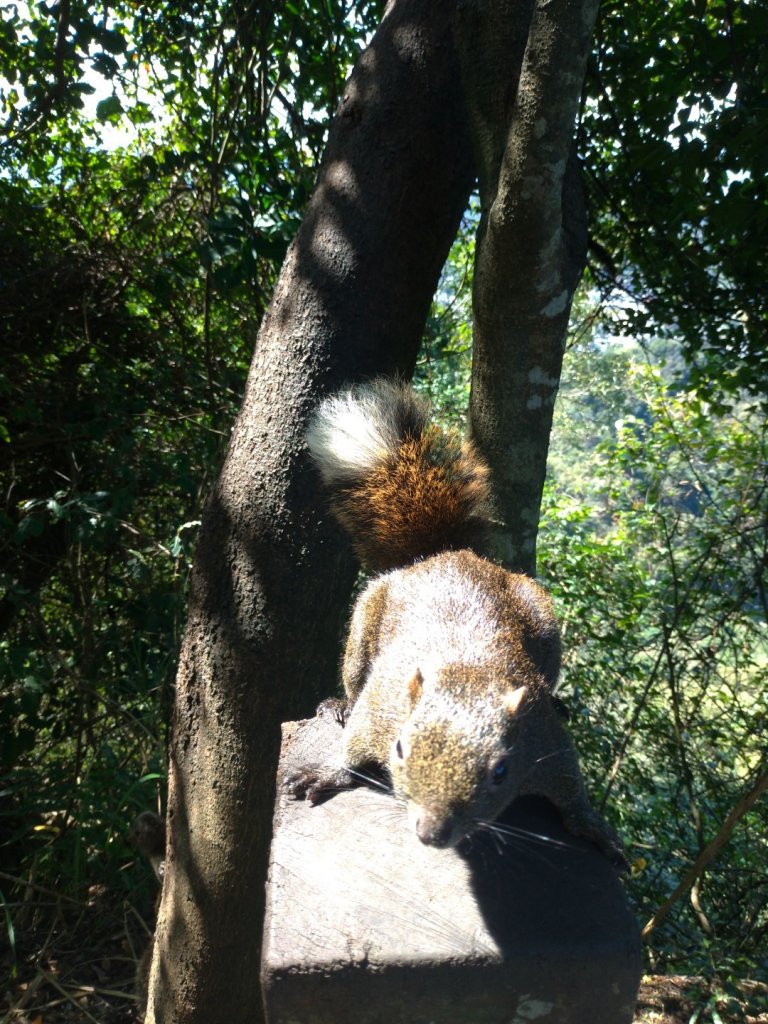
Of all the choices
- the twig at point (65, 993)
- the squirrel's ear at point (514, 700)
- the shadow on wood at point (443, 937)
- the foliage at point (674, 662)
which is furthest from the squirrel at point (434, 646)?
the twig at point (65, 993)

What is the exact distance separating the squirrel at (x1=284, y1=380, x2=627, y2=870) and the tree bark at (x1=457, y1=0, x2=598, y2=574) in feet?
0.45

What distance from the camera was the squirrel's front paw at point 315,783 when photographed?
5.99ft

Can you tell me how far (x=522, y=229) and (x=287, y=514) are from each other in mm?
1125

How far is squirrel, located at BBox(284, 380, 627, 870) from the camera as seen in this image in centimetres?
155

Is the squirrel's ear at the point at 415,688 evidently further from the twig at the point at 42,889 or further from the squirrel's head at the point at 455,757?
the twig at the point at 42,889

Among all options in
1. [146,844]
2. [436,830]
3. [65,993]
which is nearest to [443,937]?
[436,830]

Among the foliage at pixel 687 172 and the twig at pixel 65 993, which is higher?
the foliage at pixel 687 172

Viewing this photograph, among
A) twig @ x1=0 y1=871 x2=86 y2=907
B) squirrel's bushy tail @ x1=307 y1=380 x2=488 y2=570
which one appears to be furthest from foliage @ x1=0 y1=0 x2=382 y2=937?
squirrel's bushy tail @ x1=307 y1=380 x2=488 y2=570

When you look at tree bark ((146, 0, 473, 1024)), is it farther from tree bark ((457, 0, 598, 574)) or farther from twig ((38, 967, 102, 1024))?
twig ((38, 967, 102, 1024))

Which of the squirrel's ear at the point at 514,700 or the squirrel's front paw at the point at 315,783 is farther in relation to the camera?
the squirrel's front paw at the point at 315,783

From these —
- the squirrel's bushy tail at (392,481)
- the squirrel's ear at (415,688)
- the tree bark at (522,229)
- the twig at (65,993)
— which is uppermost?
the tree bark at (522,229)

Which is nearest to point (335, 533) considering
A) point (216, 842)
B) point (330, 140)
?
point (216, 842)

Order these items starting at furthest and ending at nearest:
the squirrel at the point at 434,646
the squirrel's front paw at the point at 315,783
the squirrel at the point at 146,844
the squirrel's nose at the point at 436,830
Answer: the squirrel at the point at 146,844 < the squirrel's front paw at the point at 315,783 < the squirrel at the point at 434,646 < the squirrel's nose at the point at 436,830

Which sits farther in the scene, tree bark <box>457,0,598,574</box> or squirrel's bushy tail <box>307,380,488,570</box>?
squirrel's bushy tail <box>307,380,488,570</box>
